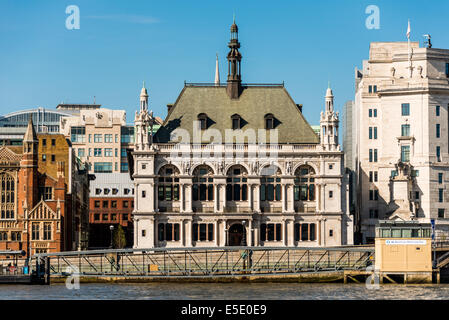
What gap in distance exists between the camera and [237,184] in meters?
127

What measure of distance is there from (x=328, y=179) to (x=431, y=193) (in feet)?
69.9

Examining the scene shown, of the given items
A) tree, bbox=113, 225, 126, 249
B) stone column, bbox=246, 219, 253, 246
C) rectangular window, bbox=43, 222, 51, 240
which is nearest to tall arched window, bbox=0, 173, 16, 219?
rectangular window, bbox=43, 222, 51, 240

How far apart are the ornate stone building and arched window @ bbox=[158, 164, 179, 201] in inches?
4.9

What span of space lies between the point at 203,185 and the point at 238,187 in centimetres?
440

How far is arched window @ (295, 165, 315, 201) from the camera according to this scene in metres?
128

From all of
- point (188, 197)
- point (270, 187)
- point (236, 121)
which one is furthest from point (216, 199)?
point (236, 121)

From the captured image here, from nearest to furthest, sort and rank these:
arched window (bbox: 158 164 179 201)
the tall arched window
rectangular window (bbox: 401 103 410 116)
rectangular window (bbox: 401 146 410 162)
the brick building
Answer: the brick building < arched window (bbox: 158 164 179 201) < the tall arched window < rectangular window (bbox: 401 146 410 162) < rectangular window (bbox: 401 103 410 116)

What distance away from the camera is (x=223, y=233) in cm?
12662

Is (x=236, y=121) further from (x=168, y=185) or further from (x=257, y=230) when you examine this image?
(x=257, y=230)

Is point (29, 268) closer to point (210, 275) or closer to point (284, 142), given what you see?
point (210, 275)

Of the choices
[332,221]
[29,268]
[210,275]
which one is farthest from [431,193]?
[29,268]

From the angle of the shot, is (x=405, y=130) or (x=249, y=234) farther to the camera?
(x=405, y=130)

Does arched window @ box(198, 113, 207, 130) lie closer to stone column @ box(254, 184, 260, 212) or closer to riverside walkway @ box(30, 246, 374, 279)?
stone column @ box(254, 184, 260, 212)

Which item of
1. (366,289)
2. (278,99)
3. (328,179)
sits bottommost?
(366,289)
